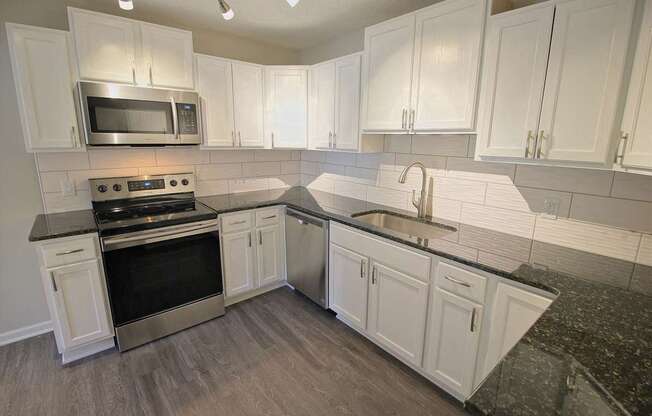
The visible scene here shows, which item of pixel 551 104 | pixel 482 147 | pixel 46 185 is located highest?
pixel 551 104

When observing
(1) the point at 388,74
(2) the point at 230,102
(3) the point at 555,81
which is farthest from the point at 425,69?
(2) the point at 230,102

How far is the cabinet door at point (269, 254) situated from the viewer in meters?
2.91

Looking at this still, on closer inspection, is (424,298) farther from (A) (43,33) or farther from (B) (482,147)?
(A) (43,33)

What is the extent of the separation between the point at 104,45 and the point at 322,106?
5.44 ft

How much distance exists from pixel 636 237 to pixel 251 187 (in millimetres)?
3025

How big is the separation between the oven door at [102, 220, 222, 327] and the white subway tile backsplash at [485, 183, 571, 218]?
208cm

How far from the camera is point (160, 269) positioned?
2.31 m

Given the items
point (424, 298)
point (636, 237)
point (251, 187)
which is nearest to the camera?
point (636, 237)

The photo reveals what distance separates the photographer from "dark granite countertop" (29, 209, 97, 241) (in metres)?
1.93

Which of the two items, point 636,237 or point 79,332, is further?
point 79,332

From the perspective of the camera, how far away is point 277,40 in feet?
10.4

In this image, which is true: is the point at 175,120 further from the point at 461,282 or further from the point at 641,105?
the point at 641,105

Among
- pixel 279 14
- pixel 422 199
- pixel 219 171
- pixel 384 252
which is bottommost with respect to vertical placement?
pixel 384 252

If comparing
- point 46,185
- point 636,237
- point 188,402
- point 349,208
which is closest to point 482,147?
point 636,237
